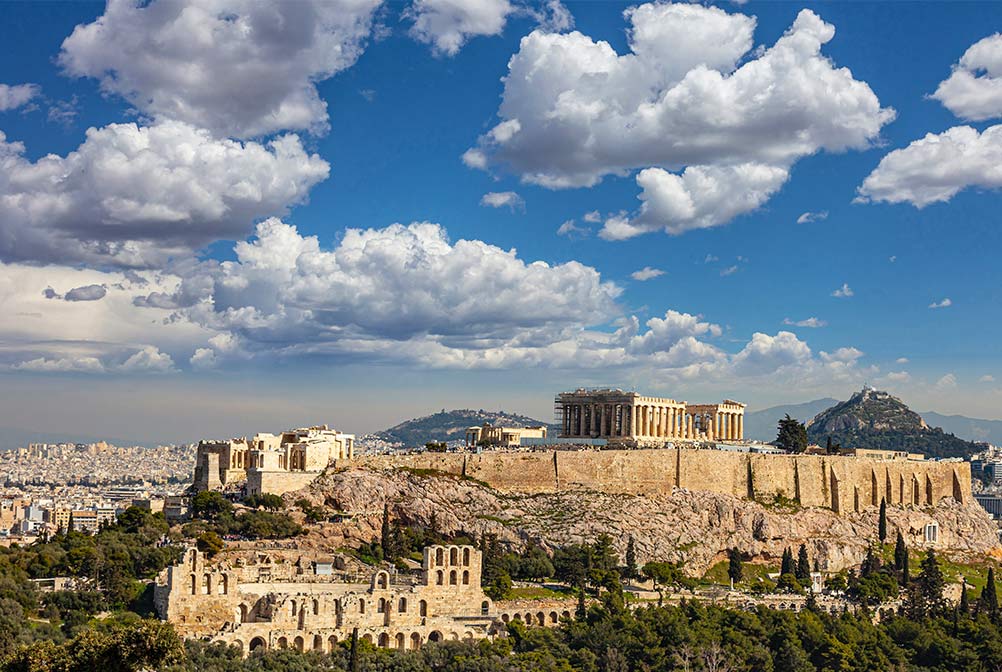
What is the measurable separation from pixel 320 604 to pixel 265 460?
29828 mm

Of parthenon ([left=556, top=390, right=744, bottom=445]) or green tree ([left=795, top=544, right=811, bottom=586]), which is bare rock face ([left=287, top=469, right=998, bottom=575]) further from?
parthenon ([left=556, top=390, right=744, bottom=445])

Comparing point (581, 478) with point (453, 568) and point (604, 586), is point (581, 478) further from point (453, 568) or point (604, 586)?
point (453, 568)

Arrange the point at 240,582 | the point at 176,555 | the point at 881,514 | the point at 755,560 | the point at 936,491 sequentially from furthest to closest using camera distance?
the point at 936,491 → the point at 881,514 → the point at 755,560 → the point at 176,555 → the point at 240,582

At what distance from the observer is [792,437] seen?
11662 centimetres

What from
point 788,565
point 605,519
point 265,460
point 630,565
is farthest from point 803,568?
point 265,460

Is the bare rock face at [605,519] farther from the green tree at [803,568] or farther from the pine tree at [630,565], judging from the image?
the green tree at [803,568]

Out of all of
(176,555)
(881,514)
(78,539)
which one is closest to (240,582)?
(176,555)

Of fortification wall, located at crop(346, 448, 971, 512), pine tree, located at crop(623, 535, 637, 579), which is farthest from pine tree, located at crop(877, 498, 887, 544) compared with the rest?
pine tree, located at crop(623, 535, 637, 579)

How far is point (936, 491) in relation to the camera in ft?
383

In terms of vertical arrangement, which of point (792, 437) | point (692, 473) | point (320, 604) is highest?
point (792, 437)

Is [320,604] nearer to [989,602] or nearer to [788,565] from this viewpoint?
[788,565]

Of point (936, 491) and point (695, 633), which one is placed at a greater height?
point (936, 491)

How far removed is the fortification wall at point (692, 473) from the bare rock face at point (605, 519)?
61.4 inches

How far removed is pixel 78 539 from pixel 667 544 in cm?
4001
